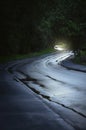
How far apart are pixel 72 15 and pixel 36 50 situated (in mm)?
33050

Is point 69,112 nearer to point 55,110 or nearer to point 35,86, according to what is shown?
point 55,110

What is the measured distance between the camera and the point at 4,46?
6275 centimetres

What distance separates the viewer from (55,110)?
12.3 metres

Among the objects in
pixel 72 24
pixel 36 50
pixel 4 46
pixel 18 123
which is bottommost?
pixel 36 50

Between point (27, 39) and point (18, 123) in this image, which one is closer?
point (18, 123)

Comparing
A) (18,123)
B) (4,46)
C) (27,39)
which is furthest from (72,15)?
(18,123)

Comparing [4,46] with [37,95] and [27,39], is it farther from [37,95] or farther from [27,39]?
[37,95]

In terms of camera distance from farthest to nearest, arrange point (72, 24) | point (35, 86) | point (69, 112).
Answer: point (72, 24), point (35, 86), point (69, 112)

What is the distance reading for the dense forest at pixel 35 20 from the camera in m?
34.9

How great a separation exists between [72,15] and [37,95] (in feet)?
124

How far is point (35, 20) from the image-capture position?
4622cm

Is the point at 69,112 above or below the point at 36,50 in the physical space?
above

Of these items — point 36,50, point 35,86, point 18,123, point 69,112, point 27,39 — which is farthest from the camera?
point 36,50

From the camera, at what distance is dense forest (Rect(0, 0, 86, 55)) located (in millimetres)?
34875
